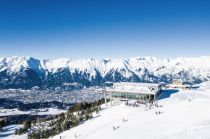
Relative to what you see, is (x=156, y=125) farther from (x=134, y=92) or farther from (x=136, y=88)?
(x=136, y=88)

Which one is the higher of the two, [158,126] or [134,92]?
[134,92]

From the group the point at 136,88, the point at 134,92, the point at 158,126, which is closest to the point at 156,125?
the point at 158,126

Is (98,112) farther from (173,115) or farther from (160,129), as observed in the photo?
(160,129)

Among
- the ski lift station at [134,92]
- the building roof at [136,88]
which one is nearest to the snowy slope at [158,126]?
→ the ski lift station at [134,92]

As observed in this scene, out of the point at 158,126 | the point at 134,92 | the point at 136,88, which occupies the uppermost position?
the point at 136,88

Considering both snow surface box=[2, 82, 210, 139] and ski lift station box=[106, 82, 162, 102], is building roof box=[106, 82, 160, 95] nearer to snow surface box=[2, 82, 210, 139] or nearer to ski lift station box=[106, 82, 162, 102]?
Result: ski lift station box=[106, 82, 162, 102]

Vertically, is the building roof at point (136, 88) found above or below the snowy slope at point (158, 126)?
above

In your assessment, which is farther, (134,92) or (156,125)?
(134,92)

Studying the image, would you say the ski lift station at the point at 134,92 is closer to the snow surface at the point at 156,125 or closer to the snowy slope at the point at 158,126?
the snow surface at the point at 156,125
